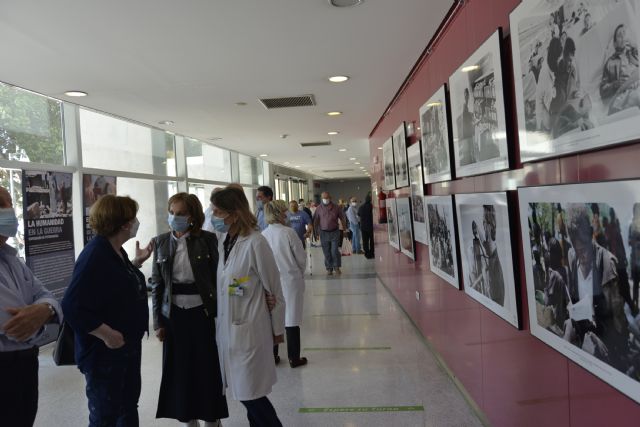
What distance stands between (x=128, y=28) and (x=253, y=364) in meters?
2.70

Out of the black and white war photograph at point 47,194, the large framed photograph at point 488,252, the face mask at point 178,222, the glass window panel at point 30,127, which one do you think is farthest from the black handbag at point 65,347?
the glass window panel at point 30,127

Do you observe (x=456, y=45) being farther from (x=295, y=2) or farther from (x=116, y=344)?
(x=116, y=344)

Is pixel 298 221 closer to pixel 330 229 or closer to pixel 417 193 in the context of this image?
pixel 330 229

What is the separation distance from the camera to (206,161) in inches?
460

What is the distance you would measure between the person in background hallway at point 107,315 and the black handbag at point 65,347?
11 centimetres

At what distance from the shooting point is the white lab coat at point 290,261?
4.16 m

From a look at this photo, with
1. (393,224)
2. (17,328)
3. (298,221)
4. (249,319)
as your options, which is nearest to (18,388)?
(17,328)

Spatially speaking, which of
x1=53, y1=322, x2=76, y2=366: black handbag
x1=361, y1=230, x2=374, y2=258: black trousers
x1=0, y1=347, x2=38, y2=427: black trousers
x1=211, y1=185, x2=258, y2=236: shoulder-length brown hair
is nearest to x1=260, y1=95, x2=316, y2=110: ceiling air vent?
x1=211, y1=185, x2=258, y2=236: shoulder-length brown hair

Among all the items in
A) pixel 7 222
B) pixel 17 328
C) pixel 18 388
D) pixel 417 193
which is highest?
pixel 417 193

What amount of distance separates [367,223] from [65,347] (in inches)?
365

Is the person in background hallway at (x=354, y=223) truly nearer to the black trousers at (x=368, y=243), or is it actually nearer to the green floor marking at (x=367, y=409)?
the black trousers at (x=368, y=243)

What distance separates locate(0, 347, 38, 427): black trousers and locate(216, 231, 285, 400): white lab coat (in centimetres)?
90

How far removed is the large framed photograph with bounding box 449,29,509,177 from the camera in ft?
7.91

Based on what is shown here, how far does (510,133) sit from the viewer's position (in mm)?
2355
